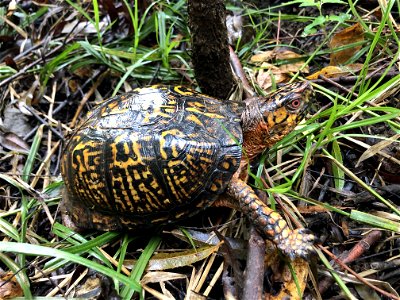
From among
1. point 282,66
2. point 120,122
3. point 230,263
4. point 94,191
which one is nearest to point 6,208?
point 94,191

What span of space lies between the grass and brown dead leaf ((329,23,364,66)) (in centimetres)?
5

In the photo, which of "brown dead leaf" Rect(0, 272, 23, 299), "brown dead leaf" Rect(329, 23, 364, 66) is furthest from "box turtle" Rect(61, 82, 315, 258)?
"brown dead leaf" Rect(329, 23, 364, 66)

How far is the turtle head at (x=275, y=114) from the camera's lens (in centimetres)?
182

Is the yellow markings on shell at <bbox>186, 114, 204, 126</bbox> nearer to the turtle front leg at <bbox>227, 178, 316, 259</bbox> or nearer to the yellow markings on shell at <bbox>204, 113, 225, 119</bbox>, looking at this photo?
the yellow markings on shell at <bbox>204, 113, 225, 119</bbox>

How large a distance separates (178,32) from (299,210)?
170 centimetres

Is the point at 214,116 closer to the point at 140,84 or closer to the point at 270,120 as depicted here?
the point at 270,120

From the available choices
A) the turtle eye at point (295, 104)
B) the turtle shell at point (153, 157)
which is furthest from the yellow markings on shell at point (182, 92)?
the turtle eye at point (295, 104)

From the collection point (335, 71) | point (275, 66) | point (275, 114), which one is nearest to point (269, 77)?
point (275, 66)

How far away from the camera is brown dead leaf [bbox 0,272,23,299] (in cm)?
177

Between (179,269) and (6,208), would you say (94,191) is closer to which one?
(179,269)

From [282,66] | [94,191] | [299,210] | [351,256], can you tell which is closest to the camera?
[351,256]

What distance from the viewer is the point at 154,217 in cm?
186

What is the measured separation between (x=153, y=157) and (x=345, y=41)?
1.35 m

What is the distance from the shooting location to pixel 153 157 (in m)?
1.78
